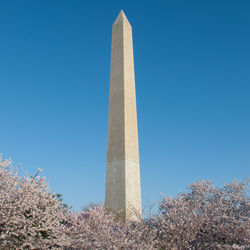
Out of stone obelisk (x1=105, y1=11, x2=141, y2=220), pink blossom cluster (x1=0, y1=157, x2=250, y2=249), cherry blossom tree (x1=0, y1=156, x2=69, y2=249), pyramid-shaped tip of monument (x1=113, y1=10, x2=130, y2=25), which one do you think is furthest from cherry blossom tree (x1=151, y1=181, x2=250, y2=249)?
pyramid-shaped tip of monument (x1=113, y1=10, x2=130, y2=25)

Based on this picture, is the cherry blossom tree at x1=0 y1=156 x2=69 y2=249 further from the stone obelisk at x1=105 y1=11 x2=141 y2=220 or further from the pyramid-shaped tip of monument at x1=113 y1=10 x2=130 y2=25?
the pyramid-shaped tip of monument at x1=113 y1=10 x2=130 y2=25

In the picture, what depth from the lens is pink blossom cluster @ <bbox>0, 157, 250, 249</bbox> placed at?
8.51 meters

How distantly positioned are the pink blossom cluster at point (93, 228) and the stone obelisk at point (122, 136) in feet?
18.6

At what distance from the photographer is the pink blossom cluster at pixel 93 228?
8.51 meters

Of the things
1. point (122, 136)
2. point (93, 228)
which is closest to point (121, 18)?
point (122, 136)

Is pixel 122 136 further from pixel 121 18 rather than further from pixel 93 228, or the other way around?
pixel 121 18

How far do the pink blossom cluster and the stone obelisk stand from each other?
567cm

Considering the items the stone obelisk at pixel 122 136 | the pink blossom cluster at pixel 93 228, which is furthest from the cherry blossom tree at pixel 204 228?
the stone obelisk at pixel 122 136

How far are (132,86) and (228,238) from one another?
12315 millimetres

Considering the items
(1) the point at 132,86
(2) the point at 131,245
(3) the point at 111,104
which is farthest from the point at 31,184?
(1) the point at 132,86

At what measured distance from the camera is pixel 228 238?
9750 millimetres

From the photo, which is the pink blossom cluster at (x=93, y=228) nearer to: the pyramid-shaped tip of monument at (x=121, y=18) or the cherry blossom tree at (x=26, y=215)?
the cherry blossom tree at (x=26, y=215)

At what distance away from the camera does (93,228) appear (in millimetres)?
10273

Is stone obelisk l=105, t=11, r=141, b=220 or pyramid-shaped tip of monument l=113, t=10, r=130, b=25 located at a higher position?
pyramid-shaped tip of monument l=113, t=10, r=130, b=25
